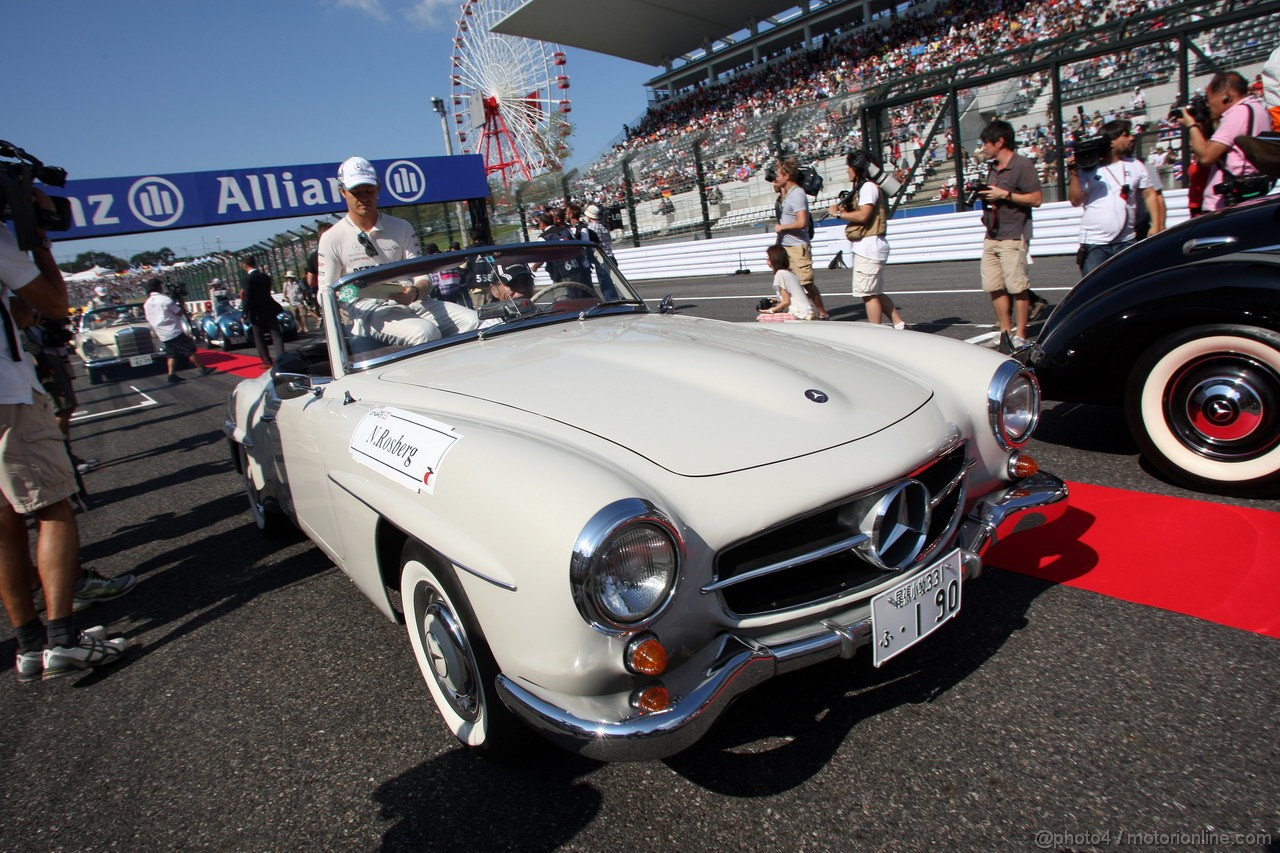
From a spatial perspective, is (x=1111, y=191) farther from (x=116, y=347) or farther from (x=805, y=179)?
(x=116, y=347)

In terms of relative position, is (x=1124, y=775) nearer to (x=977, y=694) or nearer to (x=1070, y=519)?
(x=977, y=694)

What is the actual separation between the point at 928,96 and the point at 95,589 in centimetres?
1303

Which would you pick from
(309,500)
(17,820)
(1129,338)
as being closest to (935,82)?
(1129,338)

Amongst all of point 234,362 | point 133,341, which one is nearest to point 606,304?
point 234,362

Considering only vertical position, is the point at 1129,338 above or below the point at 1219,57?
below

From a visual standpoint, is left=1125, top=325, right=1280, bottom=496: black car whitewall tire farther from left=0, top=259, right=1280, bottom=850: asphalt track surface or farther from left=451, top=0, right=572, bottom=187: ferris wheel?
left=451, top=0, right=572, bottom=187: ferris wheel

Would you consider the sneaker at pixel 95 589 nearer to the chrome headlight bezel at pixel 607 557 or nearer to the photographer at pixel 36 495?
the photographer at pixel 36 495

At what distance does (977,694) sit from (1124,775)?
400 millimetres

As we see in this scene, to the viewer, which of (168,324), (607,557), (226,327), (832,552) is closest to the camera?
(607,557)

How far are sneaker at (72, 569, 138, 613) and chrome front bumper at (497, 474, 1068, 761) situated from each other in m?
2.89

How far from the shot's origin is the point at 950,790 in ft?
6.03

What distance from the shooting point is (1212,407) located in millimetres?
3129

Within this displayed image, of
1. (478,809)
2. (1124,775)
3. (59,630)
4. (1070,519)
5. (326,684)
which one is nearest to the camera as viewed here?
(1124,775)

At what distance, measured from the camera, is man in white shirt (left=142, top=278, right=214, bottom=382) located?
42.9 ft
